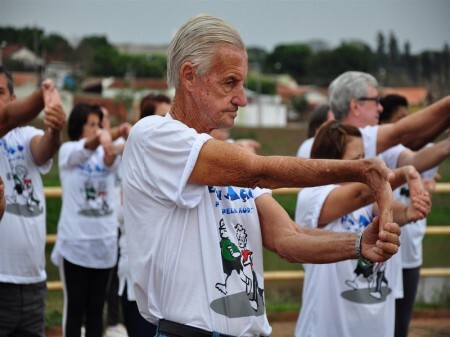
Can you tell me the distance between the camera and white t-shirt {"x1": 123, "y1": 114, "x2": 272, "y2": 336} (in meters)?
3.07

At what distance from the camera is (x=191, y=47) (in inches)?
124

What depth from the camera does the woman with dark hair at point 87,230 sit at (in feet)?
23.0

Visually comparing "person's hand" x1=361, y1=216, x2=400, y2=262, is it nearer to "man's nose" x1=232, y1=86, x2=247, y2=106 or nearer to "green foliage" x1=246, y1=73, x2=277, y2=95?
"man's nose" x1=232, y1=86, x2=247, y2=106

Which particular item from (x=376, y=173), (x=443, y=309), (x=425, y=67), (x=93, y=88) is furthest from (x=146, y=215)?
(x=93, y=88)

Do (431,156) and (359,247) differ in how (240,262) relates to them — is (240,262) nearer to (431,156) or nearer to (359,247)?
(359,247)

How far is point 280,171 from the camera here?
2953 millimetres

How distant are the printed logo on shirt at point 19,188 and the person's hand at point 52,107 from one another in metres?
0.65

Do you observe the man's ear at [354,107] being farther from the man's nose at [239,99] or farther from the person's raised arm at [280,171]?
the person's raised arm at [280,171]

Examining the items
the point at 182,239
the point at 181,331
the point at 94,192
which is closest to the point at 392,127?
the point at 182,239

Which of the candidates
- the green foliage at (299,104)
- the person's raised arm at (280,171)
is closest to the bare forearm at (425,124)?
the person's raised arm at (280,171)

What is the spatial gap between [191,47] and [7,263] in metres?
2.62

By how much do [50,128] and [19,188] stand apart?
57 cm

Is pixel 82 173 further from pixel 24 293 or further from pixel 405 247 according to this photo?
pixel 405 247

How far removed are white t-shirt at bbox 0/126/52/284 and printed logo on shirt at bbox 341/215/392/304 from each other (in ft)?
6.37
